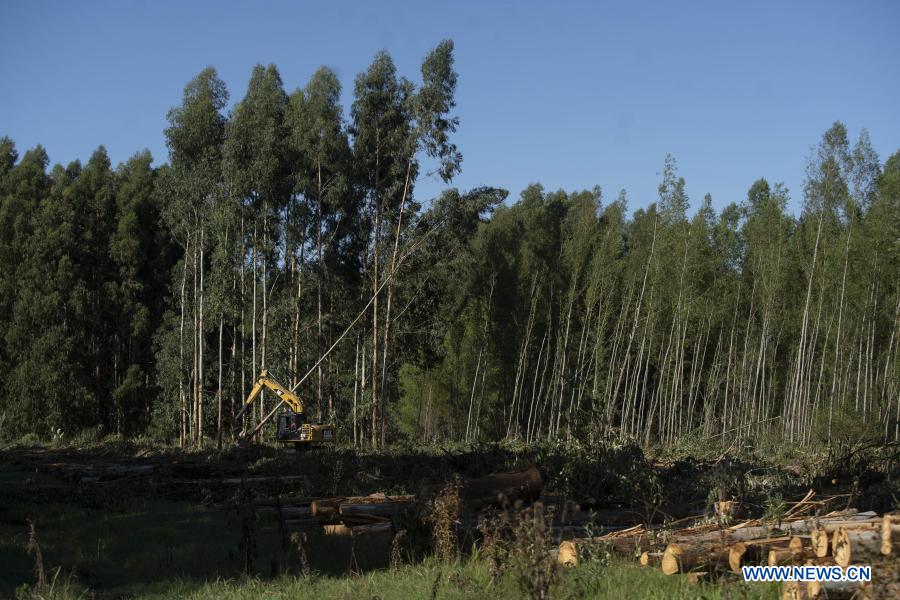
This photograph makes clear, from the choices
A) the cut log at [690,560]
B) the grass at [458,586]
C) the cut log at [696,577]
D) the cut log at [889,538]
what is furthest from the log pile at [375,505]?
the cut log at [889,538]

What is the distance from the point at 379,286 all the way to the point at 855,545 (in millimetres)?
23077

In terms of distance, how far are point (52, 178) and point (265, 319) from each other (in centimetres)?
1649

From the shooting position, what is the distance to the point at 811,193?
2638 cm

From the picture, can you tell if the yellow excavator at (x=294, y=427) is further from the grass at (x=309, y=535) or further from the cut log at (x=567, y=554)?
the cut log at (x=567, y=554)

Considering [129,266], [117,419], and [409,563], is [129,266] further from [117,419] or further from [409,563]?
[409,563]

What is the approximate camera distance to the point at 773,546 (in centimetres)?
536

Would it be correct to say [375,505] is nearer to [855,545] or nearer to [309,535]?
[309,535]

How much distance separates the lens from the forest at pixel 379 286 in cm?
2631

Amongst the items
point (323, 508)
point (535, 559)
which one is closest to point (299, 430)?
point (323, 508)

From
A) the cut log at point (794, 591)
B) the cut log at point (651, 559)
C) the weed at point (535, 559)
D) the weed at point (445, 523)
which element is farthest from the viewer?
the weed at point (445, 523)

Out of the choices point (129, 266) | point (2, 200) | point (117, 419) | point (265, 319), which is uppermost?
point (2, 200)

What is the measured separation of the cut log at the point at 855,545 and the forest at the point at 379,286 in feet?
51.5

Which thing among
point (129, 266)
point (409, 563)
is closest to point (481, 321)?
point (129, 266)

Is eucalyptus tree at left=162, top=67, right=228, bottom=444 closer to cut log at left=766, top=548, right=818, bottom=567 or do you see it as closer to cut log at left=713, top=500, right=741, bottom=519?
cut log at left=713, top=500, right=741, bottom=519
